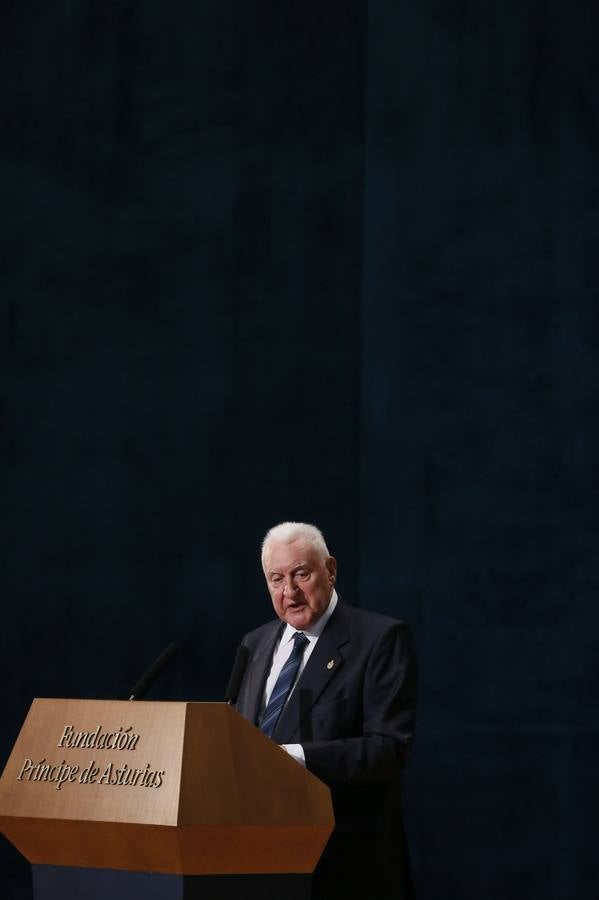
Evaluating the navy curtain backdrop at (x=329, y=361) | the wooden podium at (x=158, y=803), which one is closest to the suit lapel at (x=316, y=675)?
the wooden podium at (x=158, y=803)

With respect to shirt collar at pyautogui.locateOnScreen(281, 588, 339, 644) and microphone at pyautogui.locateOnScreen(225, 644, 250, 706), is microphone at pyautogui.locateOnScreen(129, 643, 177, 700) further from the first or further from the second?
shirt collar at pyautogui.locateOnScreen(281, 588, 339, 644)

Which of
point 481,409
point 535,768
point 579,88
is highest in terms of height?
point 579,88

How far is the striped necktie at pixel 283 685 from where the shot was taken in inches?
121

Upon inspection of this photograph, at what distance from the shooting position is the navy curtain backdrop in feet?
16.1

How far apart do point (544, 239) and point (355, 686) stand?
2.68 metres

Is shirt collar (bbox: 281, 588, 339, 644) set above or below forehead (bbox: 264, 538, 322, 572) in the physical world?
below

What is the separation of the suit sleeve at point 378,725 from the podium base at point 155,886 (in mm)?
512

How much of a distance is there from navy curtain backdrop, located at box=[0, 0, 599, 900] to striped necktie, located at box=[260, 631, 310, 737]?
1731 mm

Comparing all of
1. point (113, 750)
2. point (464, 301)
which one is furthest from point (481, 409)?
point (113, 750)

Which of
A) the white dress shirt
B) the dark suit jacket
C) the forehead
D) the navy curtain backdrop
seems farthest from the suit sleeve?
the navy curtain backdrop

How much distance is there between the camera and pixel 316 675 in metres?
3.09

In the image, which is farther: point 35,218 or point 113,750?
point 35,218

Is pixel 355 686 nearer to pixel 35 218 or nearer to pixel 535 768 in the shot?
pixel 535 768

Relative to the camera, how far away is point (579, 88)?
17.4 ft
